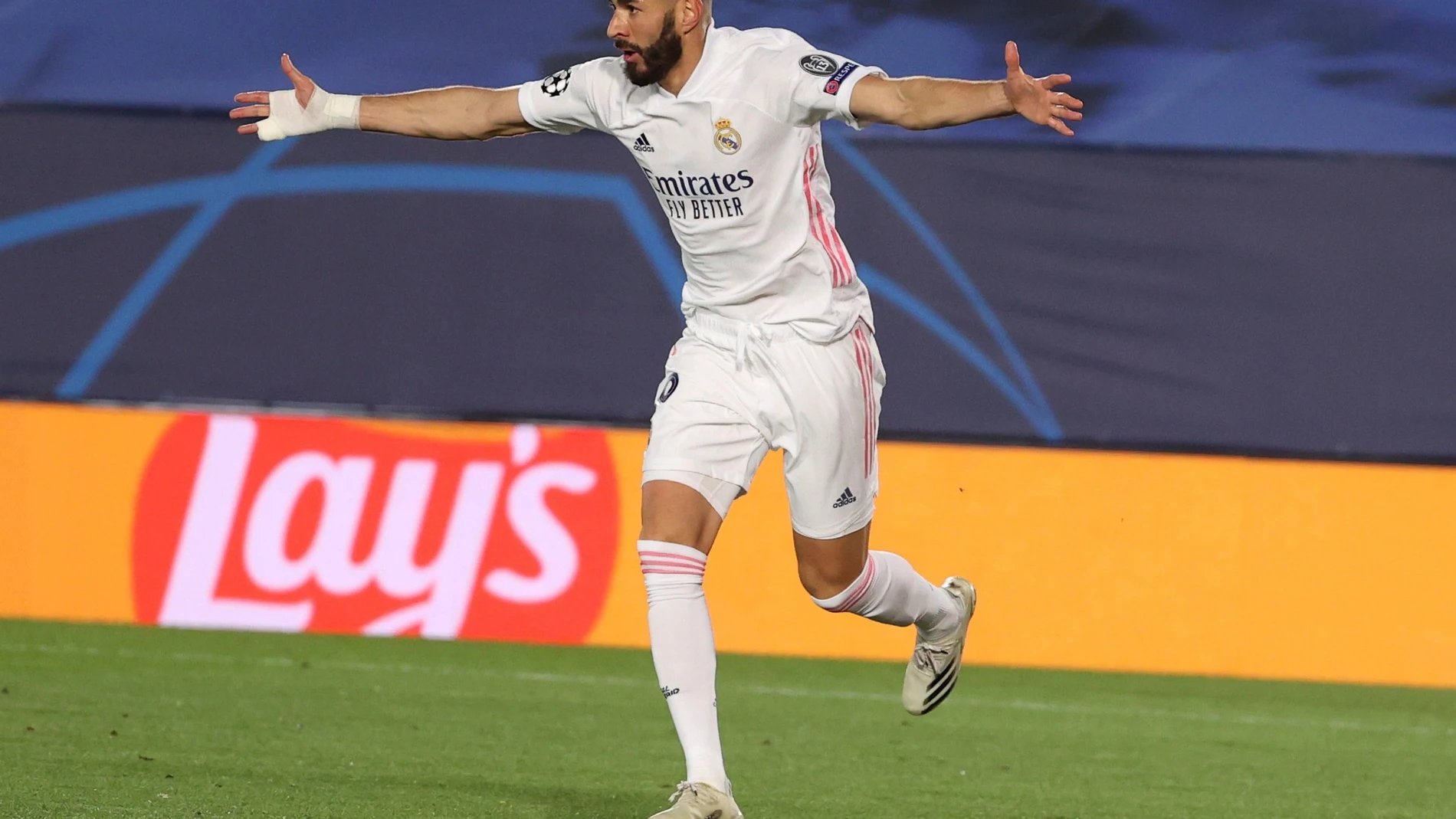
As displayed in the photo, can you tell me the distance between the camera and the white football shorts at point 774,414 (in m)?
4.50

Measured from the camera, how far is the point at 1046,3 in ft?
29.4

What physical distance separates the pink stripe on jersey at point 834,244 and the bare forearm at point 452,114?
0.69 m

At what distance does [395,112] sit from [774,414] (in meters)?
1.20

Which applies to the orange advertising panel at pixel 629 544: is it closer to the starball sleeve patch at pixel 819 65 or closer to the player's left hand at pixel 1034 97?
the starball sleeve patch at pixel 819 65

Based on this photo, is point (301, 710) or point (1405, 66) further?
point (1405, 66)

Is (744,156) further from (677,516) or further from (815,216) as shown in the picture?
(677,516)

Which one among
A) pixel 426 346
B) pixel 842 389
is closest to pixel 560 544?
pixel 426 346

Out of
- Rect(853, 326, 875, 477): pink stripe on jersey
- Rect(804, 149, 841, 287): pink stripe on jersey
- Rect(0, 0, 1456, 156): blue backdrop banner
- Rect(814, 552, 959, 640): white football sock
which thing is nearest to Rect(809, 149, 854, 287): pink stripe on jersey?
Rect(804, 149, 841, 287): pink stripe on jersey

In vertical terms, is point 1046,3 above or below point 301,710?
above

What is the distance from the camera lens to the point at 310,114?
4.91 meters

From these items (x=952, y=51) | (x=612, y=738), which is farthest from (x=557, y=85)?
(x=952, y=51)

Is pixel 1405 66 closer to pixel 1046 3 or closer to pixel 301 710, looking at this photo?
pixel 1046 3

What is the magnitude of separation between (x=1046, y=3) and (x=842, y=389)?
479 centimetres

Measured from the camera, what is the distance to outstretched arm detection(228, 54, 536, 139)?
15.6ft
